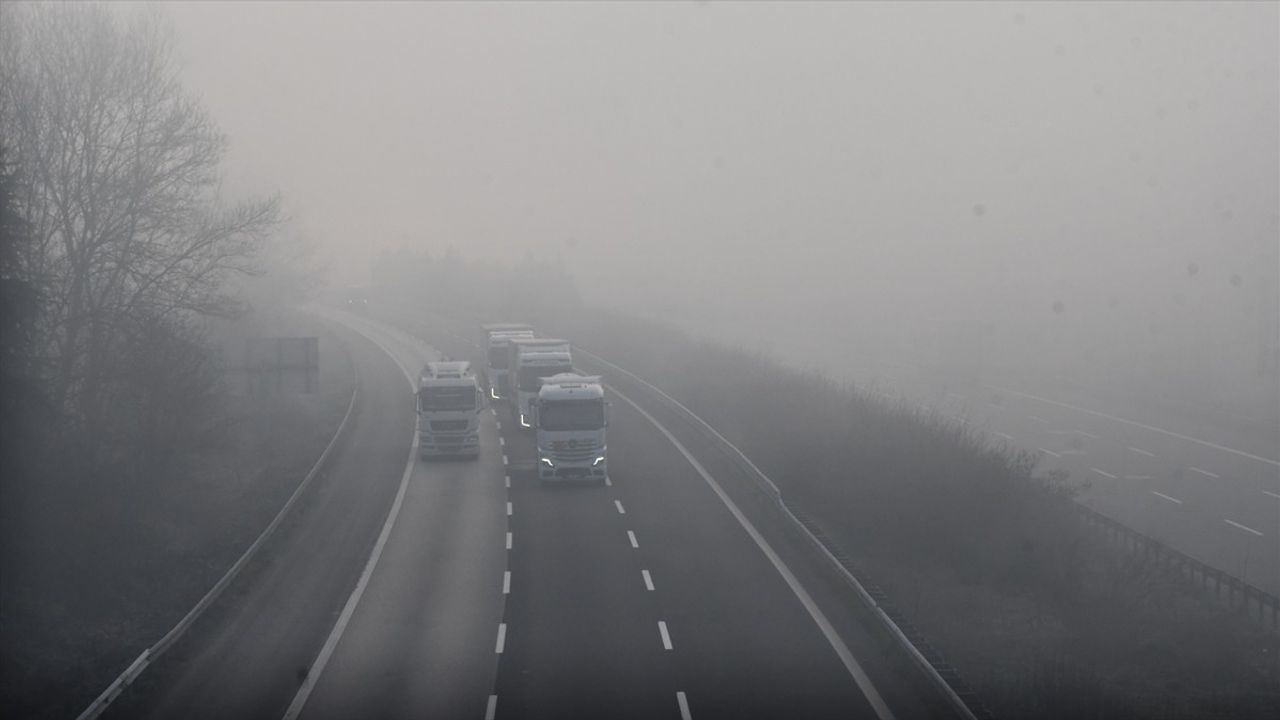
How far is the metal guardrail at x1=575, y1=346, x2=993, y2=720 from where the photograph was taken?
55.3 ft

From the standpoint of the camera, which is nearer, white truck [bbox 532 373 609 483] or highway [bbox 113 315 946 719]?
highway [bbox 113 315 946 719]

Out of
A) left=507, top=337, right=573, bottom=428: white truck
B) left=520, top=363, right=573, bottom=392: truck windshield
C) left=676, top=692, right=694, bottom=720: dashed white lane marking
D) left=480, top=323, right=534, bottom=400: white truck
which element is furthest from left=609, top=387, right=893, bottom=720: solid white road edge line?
left=480, top=323, right=534, bottom=400: white truck

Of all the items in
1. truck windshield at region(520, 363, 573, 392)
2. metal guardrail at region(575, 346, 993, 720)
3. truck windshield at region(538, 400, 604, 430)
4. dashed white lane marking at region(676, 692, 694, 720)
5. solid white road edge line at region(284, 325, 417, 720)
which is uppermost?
truck windshield at region(520, 363, 573, 392)

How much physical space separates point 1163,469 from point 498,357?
88.1ft

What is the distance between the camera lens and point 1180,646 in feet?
78.2

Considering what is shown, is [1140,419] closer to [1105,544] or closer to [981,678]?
[1105,544]

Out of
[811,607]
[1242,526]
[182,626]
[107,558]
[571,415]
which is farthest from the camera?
[1242,526]

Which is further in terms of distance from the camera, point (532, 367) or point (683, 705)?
point (532, 367)

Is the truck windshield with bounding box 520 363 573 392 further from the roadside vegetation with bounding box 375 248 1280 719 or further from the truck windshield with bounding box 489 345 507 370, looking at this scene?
the truck windshield with bounding box 489 345 507 370

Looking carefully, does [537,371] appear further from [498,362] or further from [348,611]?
[348,611]

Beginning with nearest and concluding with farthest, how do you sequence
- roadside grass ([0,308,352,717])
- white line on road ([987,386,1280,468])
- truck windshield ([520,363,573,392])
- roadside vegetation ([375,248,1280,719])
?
roadside grass ([0,308,352,717])
roadside vegetation ([375,248,1280,719])
truck windshield ([520,363,573,392])
white line on road ([987,386,1280,468])

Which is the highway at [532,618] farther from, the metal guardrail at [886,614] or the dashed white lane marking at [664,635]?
the metal guardrail at [886,614]

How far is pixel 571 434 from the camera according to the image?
3581 cm

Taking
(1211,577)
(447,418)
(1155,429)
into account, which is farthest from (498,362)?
(1211,577)
